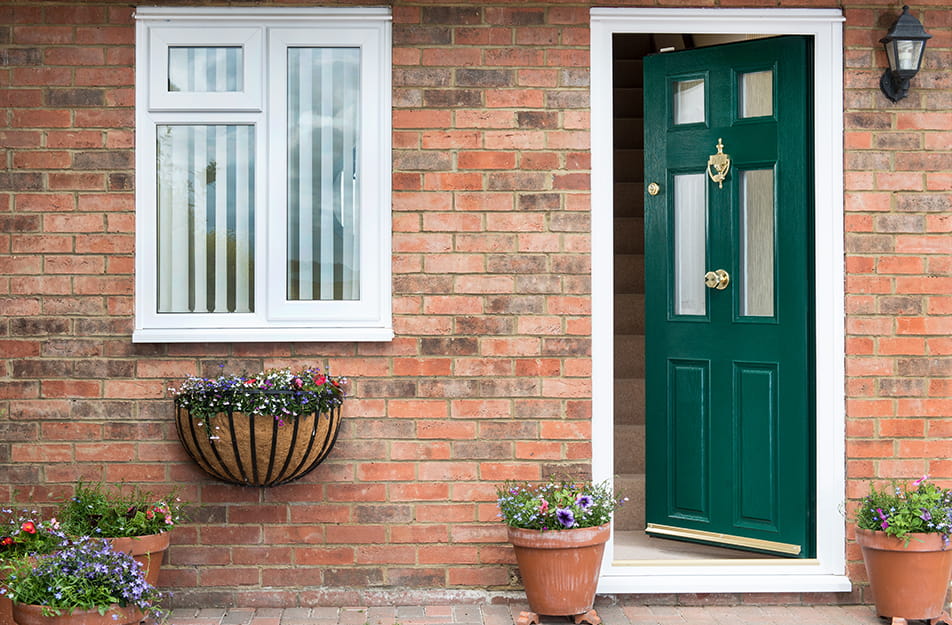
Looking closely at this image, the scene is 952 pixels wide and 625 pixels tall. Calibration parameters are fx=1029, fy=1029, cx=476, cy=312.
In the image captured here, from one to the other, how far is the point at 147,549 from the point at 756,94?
10.3 ft

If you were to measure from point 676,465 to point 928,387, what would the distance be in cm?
114

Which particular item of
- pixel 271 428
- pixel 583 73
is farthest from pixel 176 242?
pixel 583 73

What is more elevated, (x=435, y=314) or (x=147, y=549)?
(x=435, y=314)

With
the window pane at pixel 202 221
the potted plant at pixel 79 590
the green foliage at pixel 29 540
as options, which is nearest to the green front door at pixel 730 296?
the window pane at pixel 202 221

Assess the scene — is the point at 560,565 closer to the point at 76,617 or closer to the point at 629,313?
the point at 76,617

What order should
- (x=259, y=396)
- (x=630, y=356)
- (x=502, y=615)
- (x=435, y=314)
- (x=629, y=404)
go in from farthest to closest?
1. (x=630, y=356)
2. (x=629, y=404)
3. (x=435, y=314)
4. (x=502, y=615)
5. (x=259, y=396)

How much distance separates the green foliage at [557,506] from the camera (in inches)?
153

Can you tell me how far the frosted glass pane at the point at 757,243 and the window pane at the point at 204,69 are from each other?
223 cm

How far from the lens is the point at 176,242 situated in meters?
4.20

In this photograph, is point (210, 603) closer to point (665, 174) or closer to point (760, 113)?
point (665, 174)

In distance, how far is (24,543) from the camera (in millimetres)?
3756

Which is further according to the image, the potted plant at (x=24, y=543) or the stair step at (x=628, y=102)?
the stair step at (x=628, y=102)

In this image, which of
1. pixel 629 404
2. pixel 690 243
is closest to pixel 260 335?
pixel 690 243

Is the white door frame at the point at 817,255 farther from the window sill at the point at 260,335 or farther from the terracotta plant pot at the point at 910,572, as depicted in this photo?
the window sill at the point at 260,335
